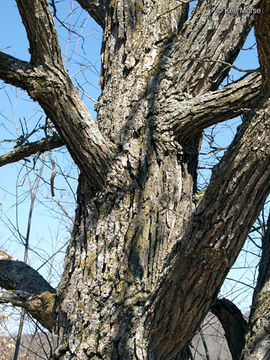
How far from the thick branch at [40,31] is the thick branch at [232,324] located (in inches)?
70.8

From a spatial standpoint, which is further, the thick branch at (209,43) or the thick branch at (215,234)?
the thick branch at (209,43)

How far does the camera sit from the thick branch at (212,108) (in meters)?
2.10

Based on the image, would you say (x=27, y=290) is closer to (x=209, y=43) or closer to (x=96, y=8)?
(x=209, y=43)

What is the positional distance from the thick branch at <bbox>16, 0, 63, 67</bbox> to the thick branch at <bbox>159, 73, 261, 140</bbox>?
74 cm

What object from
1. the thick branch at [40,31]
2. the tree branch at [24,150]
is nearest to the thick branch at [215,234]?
the thick branch at [40,31]

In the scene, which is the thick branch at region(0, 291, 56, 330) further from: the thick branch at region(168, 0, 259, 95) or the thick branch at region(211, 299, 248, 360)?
the thick branch at region(168, 0, 259, 95)

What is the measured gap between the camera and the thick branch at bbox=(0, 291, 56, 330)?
219 centimetres

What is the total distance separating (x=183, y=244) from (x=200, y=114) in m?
0.82

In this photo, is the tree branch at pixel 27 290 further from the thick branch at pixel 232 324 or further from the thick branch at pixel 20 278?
the thick branch at pixel 232 324

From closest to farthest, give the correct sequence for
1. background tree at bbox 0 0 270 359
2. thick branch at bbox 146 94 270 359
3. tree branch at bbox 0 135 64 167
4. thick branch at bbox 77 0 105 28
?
1. thick branch at bbox 146 94 270 359
2. background tree at bbox 0 0 270 359
3. tree branch at bbox 0 135 64 167
4. thick branch at bbox 77 0 105 28

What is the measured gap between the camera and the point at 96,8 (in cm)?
323

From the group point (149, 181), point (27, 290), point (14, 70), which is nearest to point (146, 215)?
point (149, 181)

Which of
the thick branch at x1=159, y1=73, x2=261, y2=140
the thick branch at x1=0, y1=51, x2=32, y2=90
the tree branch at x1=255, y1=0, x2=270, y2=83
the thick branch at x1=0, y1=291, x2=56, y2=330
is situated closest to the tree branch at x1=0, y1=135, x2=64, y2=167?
the thick branch at x1=0, y1=51, x2=32, y2=90

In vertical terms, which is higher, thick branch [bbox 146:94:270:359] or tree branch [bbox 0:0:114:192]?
tree branch [bbox 0:0:114:192]
